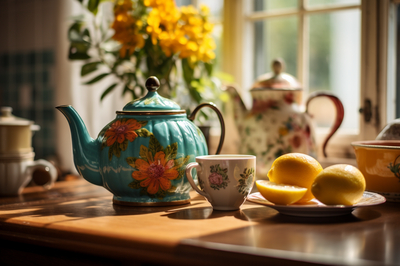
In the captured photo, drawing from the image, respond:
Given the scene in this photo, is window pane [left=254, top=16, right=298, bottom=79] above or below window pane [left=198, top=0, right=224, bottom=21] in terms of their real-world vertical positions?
below

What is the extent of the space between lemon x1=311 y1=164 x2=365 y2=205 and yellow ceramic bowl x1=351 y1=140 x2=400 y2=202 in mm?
177

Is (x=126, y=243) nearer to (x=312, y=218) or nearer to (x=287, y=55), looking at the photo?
(x=312, y=218)

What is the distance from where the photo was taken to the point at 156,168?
0.82 meters

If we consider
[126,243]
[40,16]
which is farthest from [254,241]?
[40,16]

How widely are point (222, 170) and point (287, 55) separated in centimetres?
85

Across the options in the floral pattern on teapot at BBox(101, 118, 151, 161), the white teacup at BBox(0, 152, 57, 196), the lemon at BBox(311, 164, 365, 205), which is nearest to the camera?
the lemon at BBox(311, 164, 365, 205)

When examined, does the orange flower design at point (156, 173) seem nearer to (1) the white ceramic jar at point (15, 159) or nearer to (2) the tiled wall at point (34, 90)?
(1) the white ceramic jar at point (15, 159)

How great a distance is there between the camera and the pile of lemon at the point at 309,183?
72cm

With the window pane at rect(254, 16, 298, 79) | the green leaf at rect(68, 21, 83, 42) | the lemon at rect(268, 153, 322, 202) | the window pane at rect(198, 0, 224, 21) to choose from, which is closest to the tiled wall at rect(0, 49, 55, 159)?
the green leaf at rect(68, 21, 83, 42)

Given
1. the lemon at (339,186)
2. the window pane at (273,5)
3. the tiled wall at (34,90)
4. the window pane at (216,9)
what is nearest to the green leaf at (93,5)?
the window pane at (216,9)

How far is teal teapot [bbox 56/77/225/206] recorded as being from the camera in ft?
2.68

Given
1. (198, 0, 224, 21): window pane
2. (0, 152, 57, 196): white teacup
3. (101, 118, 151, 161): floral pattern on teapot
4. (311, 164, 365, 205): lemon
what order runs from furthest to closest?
(198, 0, 224, 21): window pane < (0, 152, 57, 196): white teacup < (101, 118, 151, 161): floral pattern on teapot < (311, 164, 365, 205): lemon

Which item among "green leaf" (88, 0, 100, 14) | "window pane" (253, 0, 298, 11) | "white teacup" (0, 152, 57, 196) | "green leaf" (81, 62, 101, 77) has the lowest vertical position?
"white teacup" (0, 152, 57, 196)

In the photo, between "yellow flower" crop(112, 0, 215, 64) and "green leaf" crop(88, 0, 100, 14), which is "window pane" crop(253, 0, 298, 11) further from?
"green leaf" crop(88, 0, 100, 14)
